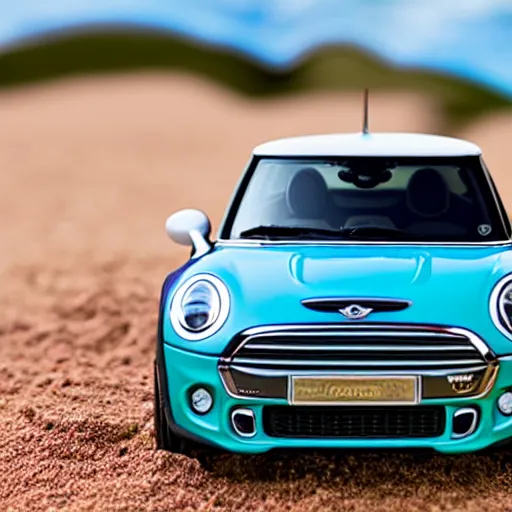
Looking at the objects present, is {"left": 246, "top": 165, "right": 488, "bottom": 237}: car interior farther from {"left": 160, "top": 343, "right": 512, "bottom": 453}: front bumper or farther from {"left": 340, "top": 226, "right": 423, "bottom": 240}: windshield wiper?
{"left": 160, "top": 343, "right": 512, "bottom": 453}: front bumper

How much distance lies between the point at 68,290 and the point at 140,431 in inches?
185

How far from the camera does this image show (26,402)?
6.05 m

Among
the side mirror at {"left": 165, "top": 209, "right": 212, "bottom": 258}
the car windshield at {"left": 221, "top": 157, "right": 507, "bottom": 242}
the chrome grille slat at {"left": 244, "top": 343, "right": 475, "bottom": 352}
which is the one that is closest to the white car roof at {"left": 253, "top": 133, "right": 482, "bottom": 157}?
the car windshield at {"left": 221, "top": 157, "right": 507, "bottom": 242}

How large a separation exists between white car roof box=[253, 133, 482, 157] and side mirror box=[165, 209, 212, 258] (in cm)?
51

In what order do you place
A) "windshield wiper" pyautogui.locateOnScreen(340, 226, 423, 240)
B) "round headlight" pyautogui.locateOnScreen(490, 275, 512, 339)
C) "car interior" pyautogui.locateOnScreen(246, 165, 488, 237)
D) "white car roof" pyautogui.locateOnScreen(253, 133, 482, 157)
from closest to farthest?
"round headlight" pyautogui.locateOnScreen(490, 275, 512, 339)
"windshield wiper" pyautogui.locateOnScreen(340, 226, 423, 240)
"car interior" pyautogui.locateOnScreen(246, 165, 488, 237)
"white car roof" pyautogui.locateOnScreen(253, 133, 482, 157)

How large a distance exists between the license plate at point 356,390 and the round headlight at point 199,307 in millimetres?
441

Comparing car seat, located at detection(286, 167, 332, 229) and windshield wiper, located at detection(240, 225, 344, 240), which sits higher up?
car seat, located at detection(286, 167, 332, 229)

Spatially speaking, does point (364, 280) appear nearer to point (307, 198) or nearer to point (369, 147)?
→ point (307, 198)

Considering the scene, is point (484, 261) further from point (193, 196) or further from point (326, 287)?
point (193, 196)

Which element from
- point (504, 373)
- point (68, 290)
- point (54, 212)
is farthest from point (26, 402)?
point (54, 212)

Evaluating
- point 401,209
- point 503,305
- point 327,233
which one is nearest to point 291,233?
point 327,233

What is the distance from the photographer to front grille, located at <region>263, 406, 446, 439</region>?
4312mm

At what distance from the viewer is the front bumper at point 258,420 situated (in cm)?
430

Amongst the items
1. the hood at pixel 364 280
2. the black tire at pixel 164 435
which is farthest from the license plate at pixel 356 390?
the black tire at pixel 164 435
